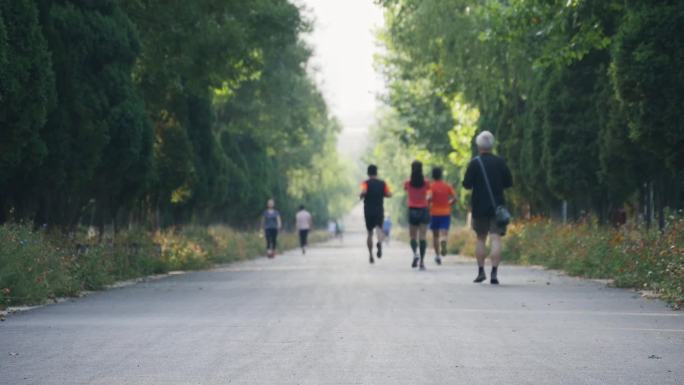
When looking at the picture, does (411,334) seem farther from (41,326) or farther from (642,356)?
(41,326)

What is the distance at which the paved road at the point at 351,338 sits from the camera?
7766mm

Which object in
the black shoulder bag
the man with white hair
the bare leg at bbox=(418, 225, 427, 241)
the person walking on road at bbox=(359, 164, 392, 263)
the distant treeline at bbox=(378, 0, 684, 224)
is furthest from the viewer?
the person walking on road at bbox=(359, 164, 392, 263)

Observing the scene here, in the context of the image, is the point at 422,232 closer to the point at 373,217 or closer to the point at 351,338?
the point at 373,217

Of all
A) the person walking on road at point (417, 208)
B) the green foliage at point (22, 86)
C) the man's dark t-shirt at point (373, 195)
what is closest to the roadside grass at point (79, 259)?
the green foliage at point (22, 86)

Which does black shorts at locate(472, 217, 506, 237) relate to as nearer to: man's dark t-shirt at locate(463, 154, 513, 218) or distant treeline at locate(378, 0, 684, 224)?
man's dark t-shirt at locate(463, 154, 513, 218)

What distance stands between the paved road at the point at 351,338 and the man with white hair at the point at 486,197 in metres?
1.71

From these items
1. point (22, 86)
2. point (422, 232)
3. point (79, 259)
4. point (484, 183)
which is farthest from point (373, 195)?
point (22, 86)

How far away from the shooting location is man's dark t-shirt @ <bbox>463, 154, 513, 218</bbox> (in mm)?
17750

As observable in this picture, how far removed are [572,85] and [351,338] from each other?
17767mm

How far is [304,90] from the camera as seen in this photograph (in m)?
53.1

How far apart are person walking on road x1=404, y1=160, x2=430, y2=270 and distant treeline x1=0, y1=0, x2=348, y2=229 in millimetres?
4504

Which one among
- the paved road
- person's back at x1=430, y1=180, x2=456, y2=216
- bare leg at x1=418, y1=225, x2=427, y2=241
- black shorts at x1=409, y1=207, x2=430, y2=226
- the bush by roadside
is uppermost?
person's back at x1=430, y1=180, x2=456, y2=216

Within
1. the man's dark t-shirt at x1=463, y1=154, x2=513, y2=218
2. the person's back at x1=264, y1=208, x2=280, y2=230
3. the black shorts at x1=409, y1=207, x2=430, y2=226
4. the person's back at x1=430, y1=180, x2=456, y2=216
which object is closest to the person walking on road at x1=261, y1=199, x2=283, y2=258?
the person's back at x1=264, y1=208, x2=280, y2=230

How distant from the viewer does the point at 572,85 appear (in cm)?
2641
